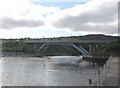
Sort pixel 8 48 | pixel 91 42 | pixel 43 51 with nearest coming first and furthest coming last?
pixel 91 42 → pixel 43 51 → pixel 8 48

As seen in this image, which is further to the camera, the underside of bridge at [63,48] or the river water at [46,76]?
the underside of bridge at [63,48]

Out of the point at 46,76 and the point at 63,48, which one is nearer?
the point at 46,76

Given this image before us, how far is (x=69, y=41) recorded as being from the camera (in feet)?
384

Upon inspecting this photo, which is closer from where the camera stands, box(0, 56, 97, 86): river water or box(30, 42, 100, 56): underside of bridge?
box(0, 56, 97, 86): river water

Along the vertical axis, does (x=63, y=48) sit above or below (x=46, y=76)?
below

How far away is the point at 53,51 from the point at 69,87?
113m

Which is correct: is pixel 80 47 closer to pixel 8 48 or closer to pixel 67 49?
pixel 67 49

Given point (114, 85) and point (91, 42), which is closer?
point (114, 85)

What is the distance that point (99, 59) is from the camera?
252 feet

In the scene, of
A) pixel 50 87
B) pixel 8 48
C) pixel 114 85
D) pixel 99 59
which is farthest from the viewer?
pixel 8 48

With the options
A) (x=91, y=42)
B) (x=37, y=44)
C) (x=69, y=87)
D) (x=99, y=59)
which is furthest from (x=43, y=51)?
(x=69, y=87)

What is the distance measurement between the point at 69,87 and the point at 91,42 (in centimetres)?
9230

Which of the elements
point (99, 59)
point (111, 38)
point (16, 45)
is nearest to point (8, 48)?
point (16, 45)

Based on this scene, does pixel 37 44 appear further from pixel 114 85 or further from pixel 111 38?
pixel 114 85
